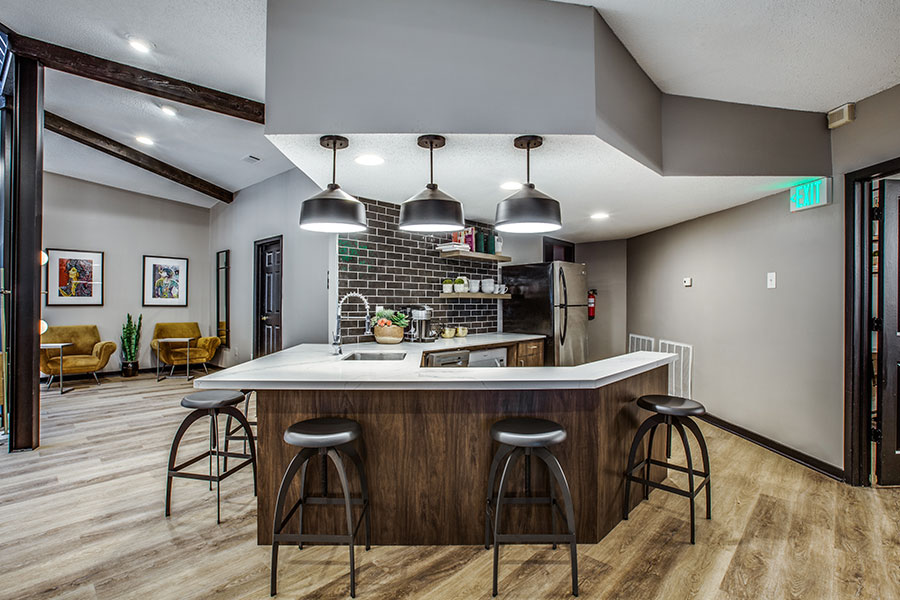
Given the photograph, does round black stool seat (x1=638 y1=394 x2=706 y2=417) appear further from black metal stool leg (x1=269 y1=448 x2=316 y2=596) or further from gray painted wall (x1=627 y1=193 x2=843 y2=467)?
black metal stool leg (x1=269 y1=448 x2=316 y2=596)

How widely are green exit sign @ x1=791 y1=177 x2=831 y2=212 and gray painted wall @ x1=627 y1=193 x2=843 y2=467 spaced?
6 centimetres

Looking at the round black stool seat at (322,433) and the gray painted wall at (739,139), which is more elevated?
the gray painted wall at (739,139)

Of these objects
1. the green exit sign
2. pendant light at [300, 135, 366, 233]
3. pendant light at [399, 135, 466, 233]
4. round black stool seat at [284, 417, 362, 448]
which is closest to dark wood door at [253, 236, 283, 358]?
pendant light at [300, 135, 366, 233]

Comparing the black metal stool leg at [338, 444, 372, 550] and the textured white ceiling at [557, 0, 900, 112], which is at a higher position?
the textured white ceiling at [557, 0, 900, 112]

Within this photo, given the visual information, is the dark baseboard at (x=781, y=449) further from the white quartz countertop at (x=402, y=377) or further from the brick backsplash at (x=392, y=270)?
the brick backsplash at (x=392, y=270)

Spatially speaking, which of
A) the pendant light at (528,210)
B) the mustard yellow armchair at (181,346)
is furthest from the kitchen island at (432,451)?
the mustard yellow armchair at (181,346)

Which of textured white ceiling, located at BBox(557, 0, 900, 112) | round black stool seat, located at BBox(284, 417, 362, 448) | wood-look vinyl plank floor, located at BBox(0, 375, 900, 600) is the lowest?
wood-look vinyl plank floor, located at BBox(0, 375, 900, 600)

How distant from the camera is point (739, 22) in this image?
6.98 ft

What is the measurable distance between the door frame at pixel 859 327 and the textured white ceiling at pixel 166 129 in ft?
16.4

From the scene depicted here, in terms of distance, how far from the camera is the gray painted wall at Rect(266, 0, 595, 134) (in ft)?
7.06

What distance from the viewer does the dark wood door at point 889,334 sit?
278 centimetres

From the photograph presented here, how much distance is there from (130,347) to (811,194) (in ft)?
27.7

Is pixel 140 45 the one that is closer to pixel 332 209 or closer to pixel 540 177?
pixel 332 209

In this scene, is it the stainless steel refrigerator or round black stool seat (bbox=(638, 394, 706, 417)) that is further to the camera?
the stainless steel refrigerator
